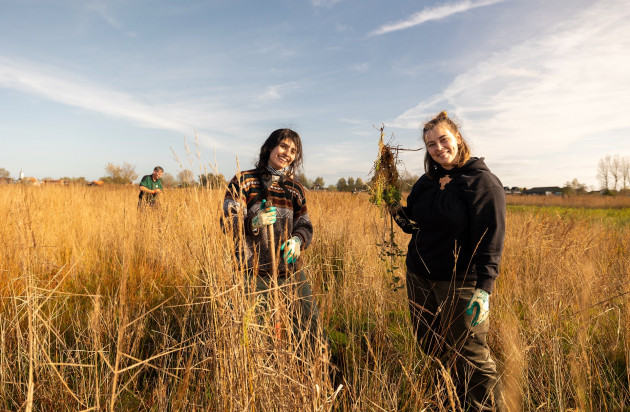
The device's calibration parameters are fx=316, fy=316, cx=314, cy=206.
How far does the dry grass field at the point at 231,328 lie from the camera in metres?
1.22

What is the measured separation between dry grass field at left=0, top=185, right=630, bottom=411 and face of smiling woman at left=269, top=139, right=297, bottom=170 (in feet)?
1.56

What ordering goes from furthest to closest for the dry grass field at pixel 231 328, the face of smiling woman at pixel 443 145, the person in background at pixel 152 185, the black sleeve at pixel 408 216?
the person in background at pixel 152 185 < the black sleeve at pixel 408 216 < the face of smiling woman at pixel 443 145 < the dry grass field at pixel 231 328

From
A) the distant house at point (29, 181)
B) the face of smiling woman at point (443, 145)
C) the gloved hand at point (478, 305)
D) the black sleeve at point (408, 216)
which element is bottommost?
the gloved hand at point (478, 305)

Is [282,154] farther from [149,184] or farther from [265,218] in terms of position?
[149,184]

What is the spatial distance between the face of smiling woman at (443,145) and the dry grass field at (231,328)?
0.74 meters

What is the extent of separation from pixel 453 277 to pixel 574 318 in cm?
162

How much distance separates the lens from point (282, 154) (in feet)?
7.14

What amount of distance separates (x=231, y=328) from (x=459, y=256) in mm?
1295

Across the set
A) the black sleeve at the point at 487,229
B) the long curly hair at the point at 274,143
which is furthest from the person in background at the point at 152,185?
the black sleeve at the point at 487,229

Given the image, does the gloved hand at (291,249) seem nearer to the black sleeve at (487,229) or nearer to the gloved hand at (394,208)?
the gloved hand at (394,208)

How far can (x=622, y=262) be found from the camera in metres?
4.06

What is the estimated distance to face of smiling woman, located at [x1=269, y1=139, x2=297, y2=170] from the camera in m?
2.16

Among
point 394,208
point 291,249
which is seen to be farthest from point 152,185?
point 394,208

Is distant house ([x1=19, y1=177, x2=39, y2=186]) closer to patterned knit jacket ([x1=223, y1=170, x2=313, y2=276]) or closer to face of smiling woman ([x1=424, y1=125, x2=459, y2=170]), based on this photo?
patterned knit jacket ([x1=223, y1=170, x2=313, y2=276])
